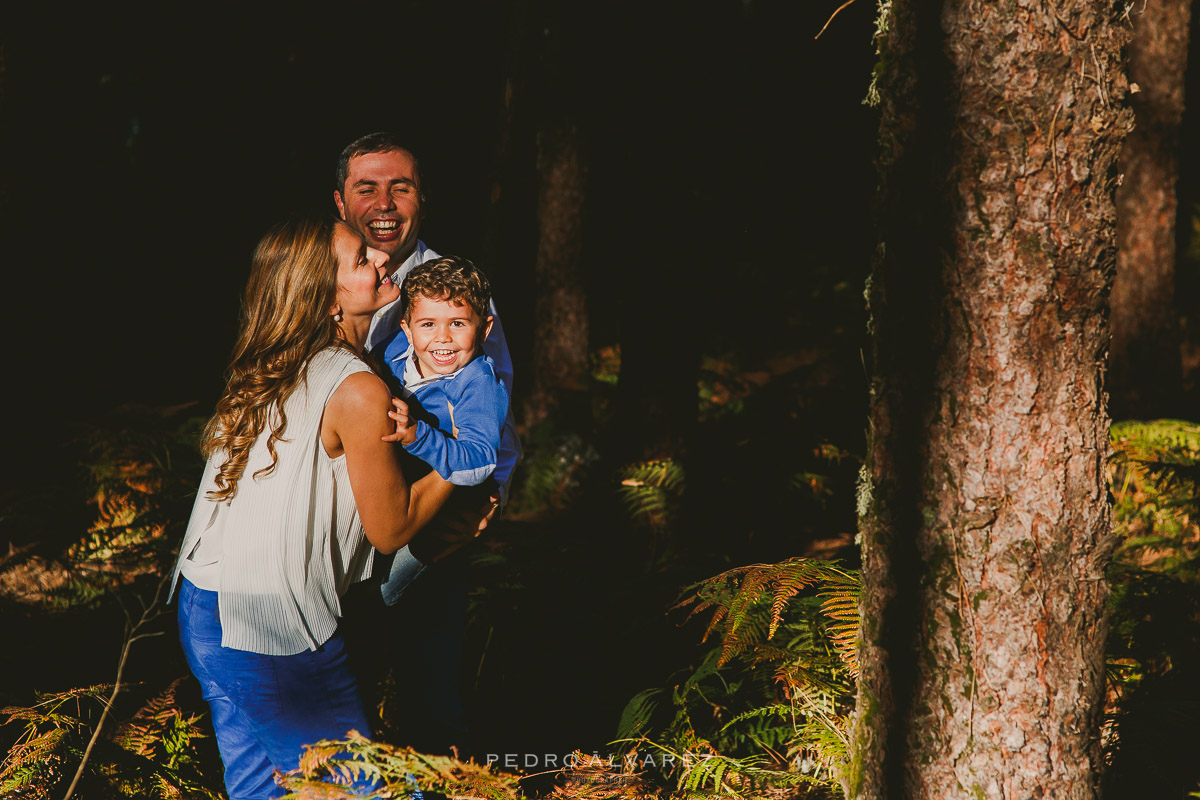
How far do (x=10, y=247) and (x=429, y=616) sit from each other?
15.3ft

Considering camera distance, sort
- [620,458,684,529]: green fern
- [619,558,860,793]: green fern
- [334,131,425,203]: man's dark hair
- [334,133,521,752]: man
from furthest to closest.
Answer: [620,458,684,529]: green fern, [334,131,425,203]: man's dark hair, [619,558,860,793]: green fern, [334,133,521,752]: man

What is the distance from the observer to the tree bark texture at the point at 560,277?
8078 millimetres

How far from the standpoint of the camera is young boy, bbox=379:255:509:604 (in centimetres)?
268

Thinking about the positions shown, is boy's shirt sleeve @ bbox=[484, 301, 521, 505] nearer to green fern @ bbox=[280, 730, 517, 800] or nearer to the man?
the man

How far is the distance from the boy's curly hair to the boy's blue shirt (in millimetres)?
203

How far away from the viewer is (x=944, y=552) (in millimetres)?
2156

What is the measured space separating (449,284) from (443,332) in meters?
0.16

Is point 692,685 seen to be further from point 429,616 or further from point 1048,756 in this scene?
point 1048,756

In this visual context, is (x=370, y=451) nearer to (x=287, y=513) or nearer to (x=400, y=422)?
(x=400, y=422)

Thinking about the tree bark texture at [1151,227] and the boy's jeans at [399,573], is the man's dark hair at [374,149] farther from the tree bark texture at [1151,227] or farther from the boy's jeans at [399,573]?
the tree bark texture at [1151,227]

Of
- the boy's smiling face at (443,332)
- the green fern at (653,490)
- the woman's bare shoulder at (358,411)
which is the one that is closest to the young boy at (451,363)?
the boy's smiling face at (443,332)

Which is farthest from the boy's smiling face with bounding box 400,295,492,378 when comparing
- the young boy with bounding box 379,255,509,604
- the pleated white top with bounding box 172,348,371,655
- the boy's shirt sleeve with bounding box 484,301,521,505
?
the pleated white top with bounding box 172,348,371,655

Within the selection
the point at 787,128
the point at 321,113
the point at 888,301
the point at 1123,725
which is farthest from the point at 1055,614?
the point at 321,113

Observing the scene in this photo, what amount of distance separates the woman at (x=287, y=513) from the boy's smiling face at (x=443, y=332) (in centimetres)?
35
